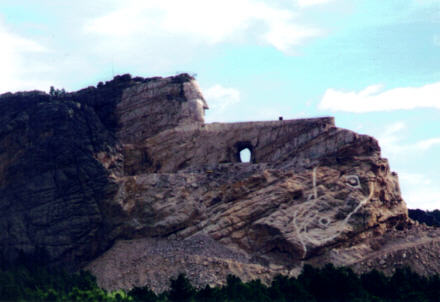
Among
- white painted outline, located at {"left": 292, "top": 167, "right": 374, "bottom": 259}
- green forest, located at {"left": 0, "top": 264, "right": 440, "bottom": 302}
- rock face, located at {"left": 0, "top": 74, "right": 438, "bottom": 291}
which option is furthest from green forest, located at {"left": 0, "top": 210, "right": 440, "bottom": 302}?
white painted outline, located at {"left": 292, "top": 167, "right": 374, "bottom": 259}

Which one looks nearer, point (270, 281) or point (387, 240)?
point (270, 281)

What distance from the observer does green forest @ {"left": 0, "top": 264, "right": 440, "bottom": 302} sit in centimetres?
6375

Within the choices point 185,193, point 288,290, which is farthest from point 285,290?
point 185,193

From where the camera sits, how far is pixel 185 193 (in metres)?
77.0

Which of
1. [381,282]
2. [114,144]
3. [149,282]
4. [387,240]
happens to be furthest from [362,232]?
[114,144]

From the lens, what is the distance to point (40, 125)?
81688 mm

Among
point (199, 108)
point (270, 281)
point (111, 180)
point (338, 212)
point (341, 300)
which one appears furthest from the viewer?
point (199, 108)

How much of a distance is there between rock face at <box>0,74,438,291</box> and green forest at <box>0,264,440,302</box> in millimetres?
3443

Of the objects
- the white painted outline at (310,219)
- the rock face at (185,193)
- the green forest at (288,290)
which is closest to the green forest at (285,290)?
the green forest at (288,290)

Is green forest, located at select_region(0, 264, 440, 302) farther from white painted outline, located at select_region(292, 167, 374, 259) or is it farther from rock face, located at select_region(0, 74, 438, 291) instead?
white painted outline, located at select_region(292, 167, 374, 259)

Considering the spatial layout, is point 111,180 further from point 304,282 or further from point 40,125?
point 304,282

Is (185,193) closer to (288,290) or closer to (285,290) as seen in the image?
(285,290)

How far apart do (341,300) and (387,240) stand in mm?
10857

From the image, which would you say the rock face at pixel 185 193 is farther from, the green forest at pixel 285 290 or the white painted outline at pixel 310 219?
the green forest at pixel 285 290
